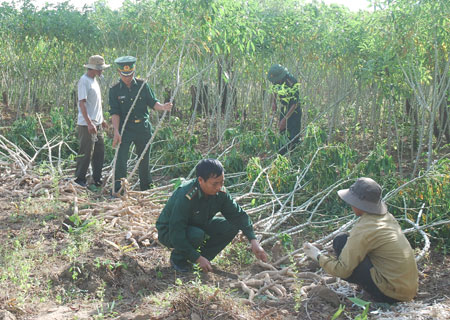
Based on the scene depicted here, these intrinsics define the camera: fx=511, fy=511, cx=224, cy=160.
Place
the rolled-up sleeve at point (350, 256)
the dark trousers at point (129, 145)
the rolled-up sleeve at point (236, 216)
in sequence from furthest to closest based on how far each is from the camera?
the dark trousers at point (129, 145) → the rolled-up sleeve at point (236, 216) → the rolled-up sleeve at point (350, 256)

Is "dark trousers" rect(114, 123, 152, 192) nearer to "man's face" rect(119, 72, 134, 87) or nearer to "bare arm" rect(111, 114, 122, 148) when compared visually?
"bare arm" rect(111, 114, 122, 148)

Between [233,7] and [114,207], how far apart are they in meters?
2.91

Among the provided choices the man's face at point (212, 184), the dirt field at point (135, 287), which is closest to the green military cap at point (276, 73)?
the dirt field at point (135, 287)

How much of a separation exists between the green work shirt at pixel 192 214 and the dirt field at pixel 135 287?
0.96 ft

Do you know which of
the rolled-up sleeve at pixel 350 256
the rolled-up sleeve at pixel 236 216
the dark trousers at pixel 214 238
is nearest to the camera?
the rolled-up sleeve at pixel 350 256

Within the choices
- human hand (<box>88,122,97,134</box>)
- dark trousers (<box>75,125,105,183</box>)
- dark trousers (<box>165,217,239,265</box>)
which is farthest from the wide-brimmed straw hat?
dark trousers (<box>75,125,105,183</box>)

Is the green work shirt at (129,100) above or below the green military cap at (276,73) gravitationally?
below

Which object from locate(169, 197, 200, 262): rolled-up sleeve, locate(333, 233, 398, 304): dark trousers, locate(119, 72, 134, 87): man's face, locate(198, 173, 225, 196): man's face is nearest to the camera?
locate(333, 233, 398, 304): dark trousers

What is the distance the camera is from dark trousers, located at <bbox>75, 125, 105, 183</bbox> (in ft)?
19.6

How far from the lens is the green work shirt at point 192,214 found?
354cm

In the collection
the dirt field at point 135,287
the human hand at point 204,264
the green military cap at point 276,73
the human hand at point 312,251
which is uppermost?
the green military cap at point 276,73

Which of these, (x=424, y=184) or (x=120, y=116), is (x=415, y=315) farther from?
(x=120, y=116)

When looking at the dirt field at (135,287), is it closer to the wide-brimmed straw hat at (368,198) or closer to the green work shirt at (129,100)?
the wide-brimmed straw hat at (368,198)

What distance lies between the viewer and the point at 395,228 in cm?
Result: 309
